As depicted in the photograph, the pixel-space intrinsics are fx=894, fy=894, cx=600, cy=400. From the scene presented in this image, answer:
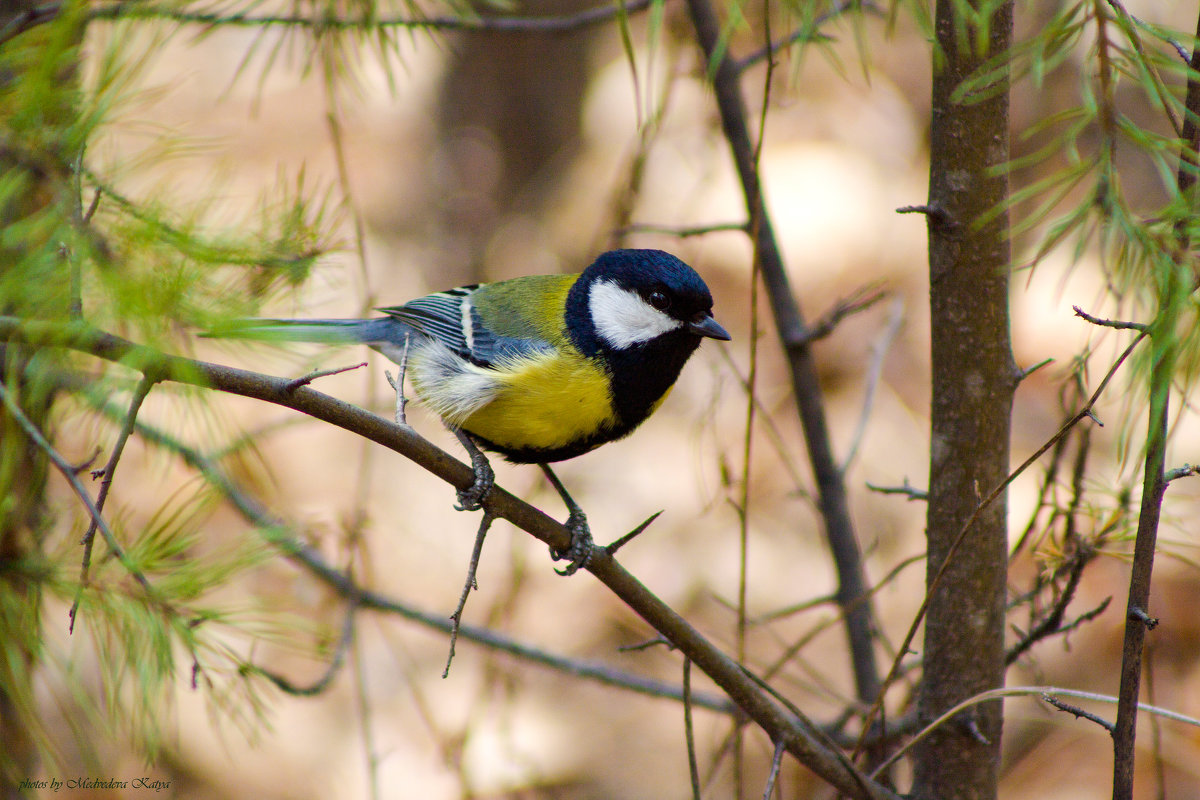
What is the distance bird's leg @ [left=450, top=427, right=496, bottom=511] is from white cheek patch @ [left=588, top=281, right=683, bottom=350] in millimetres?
357

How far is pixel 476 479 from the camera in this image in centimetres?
139

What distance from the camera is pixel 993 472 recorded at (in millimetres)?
1260

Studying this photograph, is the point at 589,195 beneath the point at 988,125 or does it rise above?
above

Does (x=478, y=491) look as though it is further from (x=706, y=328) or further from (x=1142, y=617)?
(x=1142, y=617)

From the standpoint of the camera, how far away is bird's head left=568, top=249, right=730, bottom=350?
6.12 ft

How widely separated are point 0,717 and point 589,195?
3.29 metres

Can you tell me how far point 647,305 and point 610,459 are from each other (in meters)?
1.87

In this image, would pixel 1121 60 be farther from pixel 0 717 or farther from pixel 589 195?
pixel 589 195

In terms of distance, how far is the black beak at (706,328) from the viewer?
6.11 feet

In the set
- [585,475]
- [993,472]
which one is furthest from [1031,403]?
[993,472]

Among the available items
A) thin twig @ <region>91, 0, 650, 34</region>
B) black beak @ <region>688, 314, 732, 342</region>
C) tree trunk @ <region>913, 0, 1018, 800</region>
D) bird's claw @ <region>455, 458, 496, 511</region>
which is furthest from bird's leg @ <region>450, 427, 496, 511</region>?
thin twig @ <region>91, 0, 650, 34</region>

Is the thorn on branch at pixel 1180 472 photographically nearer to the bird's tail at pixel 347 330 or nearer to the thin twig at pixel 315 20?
the thin twig at pixel 315 20

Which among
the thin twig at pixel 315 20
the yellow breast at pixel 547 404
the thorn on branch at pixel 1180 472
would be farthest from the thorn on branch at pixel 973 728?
the thin twig at pixel 315 20

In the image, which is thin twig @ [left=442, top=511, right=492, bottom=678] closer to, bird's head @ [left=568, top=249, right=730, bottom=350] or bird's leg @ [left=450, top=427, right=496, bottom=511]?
bird's leg @ [left=450, top=427, right=496, bottom=511]
